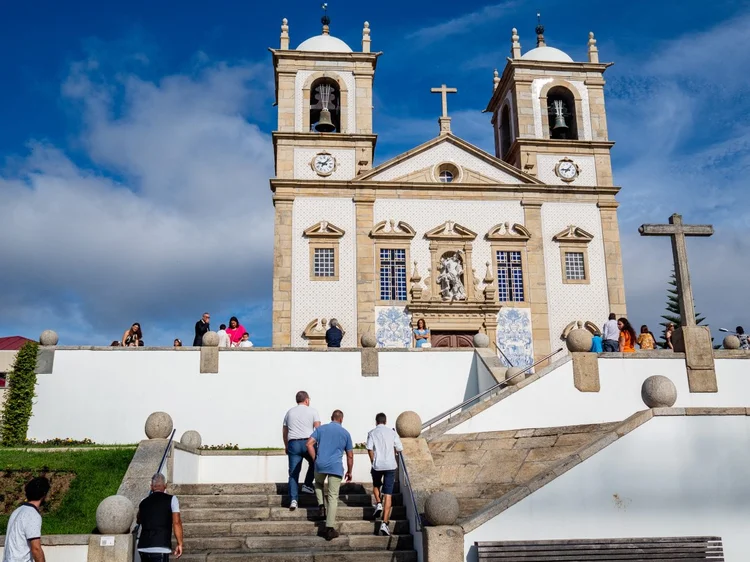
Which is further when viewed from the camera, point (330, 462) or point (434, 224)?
point (434, 224)

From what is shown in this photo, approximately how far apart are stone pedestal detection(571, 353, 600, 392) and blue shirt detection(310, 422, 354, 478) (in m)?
5.71

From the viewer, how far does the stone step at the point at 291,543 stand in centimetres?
810

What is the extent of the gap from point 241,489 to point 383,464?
2093 mm

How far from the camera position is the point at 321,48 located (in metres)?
25.4

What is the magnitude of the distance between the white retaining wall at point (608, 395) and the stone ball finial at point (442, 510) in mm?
5037

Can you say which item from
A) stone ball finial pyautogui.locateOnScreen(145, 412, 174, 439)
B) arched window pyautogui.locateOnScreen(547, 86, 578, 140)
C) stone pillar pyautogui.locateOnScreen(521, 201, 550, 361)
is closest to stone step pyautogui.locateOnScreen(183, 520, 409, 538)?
stone ball finial pyautogui.locateOnScreen(145, 412, 174, 439)

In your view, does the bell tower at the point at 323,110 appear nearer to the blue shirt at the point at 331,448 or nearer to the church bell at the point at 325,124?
the church bell at the point at 325,124

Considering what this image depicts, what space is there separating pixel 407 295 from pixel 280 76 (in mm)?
8141

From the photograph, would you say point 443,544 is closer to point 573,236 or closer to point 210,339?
point 210,339

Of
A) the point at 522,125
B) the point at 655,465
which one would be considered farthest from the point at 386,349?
the point at 522,125

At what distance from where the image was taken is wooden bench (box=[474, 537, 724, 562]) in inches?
301

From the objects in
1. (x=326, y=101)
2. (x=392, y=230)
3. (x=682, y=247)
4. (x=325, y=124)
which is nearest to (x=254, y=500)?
(x=682, y=247)

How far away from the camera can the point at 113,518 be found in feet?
24.6

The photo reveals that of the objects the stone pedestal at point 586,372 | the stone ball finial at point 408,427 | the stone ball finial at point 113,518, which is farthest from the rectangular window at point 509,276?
the stone ball finial at point 113,518
